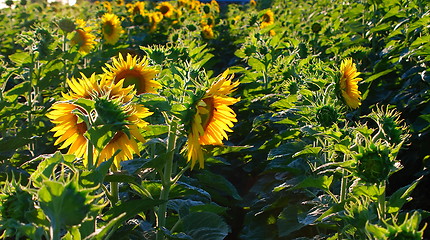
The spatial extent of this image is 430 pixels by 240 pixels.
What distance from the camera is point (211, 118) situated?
6.12ft

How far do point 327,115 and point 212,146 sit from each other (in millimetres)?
507

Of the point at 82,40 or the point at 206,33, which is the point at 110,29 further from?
the point at 206,33

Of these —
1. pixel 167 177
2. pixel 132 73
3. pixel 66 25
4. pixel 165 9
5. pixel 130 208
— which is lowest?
pixel 130 208

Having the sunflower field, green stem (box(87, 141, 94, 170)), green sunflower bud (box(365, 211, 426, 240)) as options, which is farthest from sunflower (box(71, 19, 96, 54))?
green sunflower bud (box(365, 211, 426, 240))

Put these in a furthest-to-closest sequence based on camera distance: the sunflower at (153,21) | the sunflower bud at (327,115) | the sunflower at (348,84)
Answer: the sunflower at (153,21), the sunflower at (348,84), the sunflower bud at (327,115)

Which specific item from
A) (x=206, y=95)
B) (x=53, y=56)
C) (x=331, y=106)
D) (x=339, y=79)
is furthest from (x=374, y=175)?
(x=53, y=56)

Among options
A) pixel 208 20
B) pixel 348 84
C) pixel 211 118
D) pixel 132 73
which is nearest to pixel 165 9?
pixel 208 20

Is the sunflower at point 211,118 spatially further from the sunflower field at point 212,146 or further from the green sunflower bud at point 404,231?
the green sunflower bud at point 404,231

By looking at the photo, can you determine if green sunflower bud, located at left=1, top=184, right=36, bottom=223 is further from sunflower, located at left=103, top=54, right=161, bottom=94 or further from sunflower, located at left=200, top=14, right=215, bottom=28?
sunflower, located at left=200, top=14, right=215, bottom=28

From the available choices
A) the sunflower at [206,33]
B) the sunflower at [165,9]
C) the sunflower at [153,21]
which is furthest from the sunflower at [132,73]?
the sunflower at [165,9]

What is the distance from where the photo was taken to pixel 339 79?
8.55 ft

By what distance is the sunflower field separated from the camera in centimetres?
142

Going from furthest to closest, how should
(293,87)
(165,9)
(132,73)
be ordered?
1. (165,9)
2. (293,87)
3. (132,73)

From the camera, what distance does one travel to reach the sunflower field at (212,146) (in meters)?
1.42
